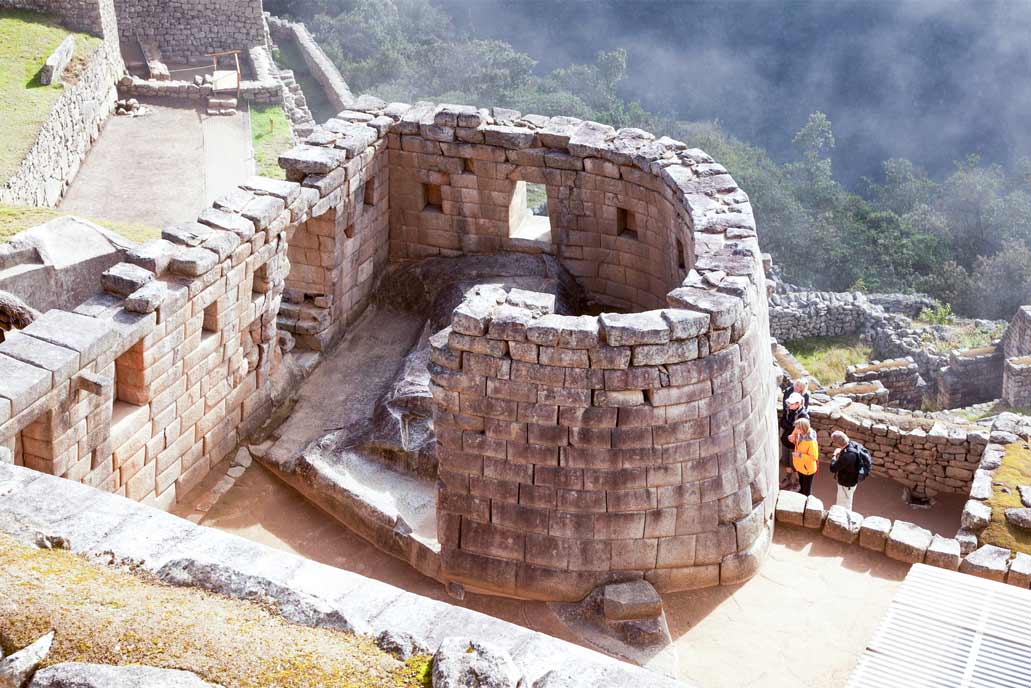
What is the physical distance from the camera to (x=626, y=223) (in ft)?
50.5

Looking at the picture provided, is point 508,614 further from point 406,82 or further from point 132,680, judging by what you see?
point 406,82

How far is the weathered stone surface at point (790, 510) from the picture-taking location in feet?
42.3

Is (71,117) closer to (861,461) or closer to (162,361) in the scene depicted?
(162,361)

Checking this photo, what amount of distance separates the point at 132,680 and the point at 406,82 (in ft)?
121

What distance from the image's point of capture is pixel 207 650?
5270 millimetres

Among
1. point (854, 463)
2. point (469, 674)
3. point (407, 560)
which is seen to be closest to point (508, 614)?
point (407, 560)

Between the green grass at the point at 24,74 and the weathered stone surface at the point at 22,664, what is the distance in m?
15.8

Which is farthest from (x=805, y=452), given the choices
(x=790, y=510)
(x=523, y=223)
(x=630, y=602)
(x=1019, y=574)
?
(x=523, y=223)

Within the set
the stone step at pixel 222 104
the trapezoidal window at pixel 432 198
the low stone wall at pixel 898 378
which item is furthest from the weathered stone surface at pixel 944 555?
the stone step at pixel 222 104

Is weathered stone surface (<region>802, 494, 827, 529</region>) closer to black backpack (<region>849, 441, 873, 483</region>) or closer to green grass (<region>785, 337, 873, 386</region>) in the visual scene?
black backpack (<region>849, 441, 873, 483</region>)

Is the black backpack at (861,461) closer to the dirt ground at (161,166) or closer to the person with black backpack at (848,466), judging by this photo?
the person with black backpack at (848,466)

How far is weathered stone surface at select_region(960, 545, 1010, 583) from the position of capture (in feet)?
40.0

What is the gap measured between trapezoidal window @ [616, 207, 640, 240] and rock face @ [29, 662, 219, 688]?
1074 cm

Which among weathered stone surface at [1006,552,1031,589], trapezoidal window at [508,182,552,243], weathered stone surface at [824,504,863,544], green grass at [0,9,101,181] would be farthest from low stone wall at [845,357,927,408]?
green grass at [0,9,101,181]
